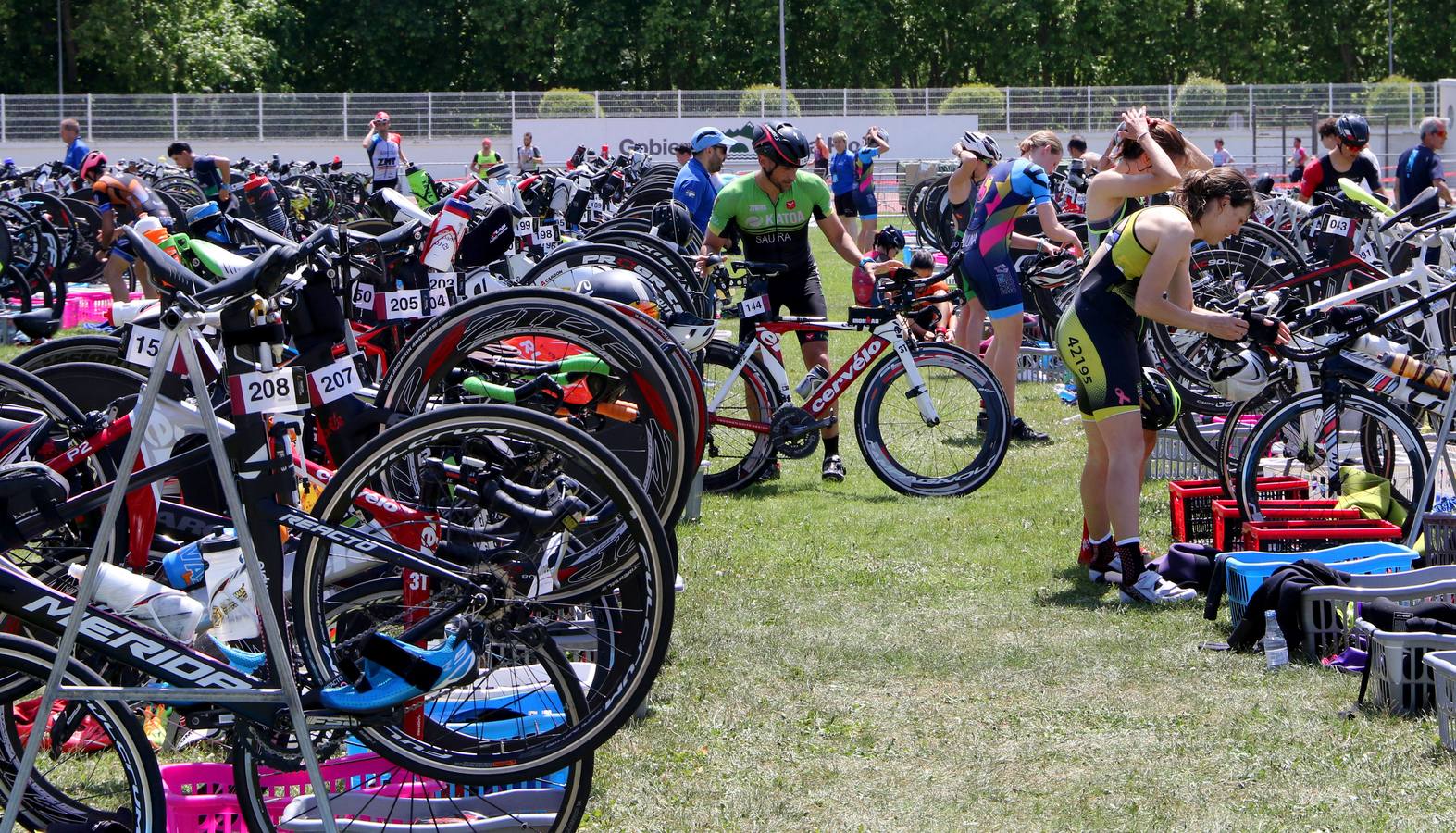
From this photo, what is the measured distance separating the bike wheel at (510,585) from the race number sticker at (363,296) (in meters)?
3.10

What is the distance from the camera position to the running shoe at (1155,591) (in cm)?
628

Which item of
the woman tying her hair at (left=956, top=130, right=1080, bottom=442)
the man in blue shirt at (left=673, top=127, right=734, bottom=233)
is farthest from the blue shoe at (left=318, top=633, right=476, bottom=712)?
the man in blue shirt at (left=673, top=127, right=734, bottom=233)

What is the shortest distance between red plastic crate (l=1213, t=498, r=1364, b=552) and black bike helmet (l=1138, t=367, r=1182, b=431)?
0.47 metres

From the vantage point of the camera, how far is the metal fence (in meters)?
40.7

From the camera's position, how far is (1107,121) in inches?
1650

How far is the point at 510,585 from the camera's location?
11.5 feet

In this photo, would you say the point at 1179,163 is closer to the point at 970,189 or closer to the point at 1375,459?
the point at 1375,459

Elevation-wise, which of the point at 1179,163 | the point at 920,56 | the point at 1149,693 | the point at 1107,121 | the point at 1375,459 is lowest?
the point at 1149,693

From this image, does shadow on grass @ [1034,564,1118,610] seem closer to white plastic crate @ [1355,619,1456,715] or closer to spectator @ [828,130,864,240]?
white plastic crate @ [1355,619,1456,715]

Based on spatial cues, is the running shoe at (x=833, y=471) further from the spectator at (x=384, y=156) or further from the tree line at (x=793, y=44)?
the tree line at (x=793, y=44)

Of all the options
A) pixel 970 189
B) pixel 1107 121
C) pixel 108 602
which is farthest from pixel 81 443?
pixel 1107 121

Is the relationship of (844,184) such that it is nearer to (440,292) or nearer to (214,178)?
(214,178)

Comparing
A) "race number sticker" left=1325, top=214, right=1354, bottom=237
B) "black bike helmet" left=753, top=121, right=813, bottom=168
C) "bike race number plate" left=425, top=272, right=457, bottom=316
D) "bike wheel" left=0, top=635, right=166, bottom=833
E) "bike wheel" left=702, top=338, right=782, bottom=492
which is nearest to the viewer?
"bike wheel" left=0, top=635, right=166, bottom=833

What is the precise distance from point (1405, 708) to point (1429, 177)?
9680 millimetres
